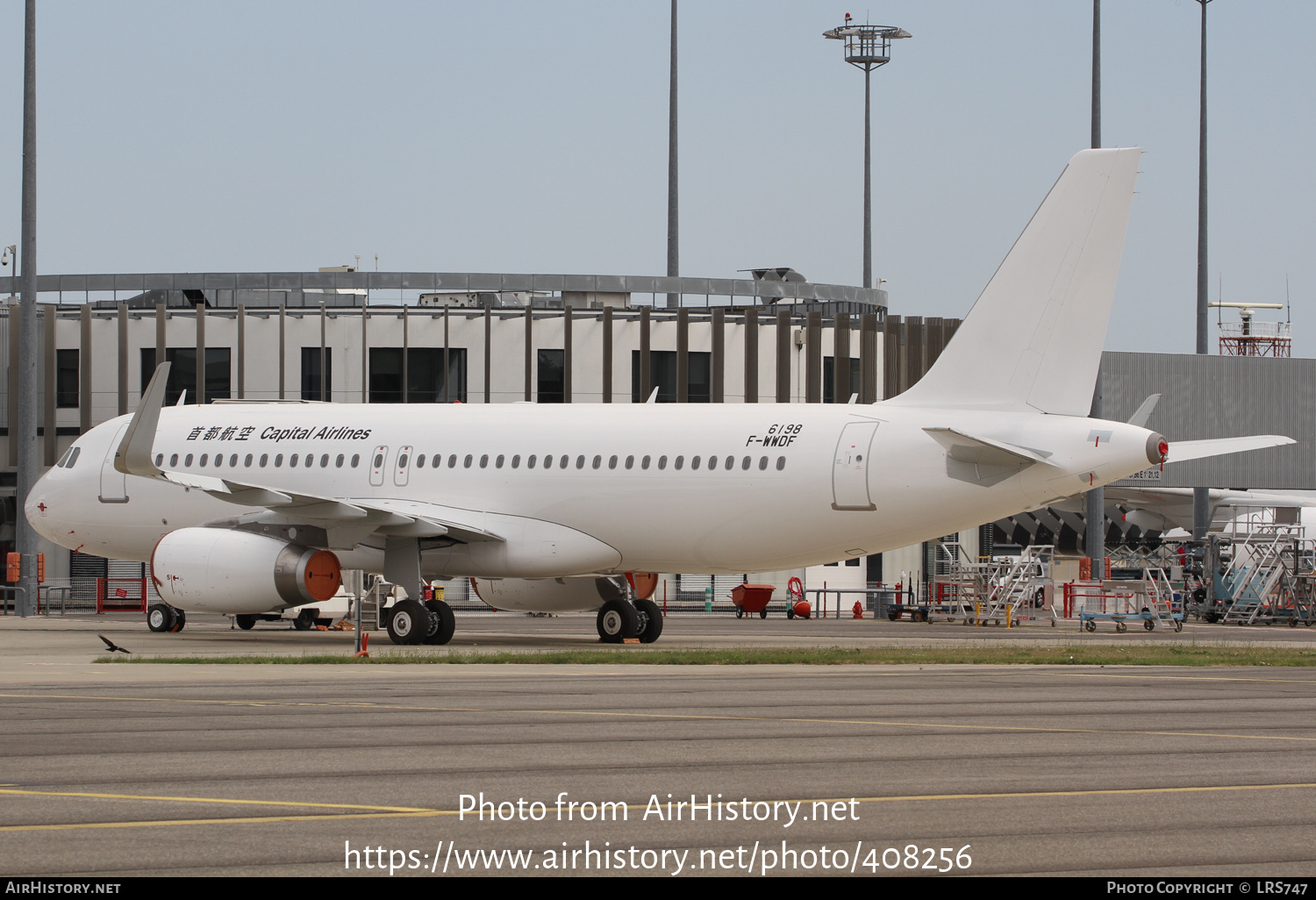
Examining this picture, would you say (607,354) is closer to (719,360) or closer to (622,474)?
(719,360)

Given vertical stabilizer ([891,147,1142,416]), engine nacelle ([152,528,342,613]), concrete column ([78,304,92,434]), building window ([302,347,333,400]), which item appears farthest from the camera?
building window ([302,347,333,400])

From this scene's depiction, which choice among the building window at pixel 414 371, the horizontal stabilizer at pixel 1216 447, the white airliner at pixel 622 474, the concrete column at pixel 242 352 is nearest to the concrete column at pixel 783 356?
the building window at pixel 414 371

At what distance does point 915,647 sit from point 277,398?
2545 centimetres

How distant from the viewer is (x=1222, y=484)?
52.7m

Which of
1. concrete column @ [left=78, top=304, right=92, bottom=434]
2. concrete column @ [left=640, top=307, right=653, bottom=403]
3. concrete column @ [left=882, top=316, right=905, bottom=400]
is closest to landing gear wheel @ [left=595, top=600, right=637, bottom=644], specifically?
concrete column @ [left=640, top=307, right=653, bottom=403]

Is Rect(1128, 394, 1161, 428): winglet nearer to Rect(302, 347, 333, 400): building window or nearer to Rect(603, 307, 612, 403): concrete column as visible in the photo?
Rect(603, 307, 612, 403): concrete column

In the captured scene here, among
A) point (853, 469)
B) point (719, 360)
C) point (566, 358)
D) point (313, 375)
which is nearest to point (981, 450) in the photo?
point (853, 469)

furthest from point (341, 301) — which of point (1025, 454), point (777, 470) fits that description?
point (1025, 454)

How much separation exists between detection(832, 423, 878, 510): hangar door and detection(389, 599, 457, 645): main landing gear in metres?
6.56

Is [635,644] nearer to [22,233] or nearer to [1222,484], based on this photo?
[22,233]

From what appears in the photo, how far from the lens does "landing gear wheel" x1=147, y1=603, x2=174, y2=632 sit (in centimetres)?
3000

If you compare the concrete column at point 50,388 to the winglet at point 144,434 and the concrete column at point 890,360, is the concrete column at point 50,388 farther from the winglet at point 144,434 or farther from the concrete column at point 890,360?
the concrete column at point 890,360

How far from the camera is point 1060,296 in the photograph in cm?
2309

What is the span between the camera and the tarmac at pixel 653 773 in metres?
7.62
